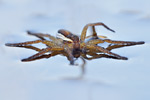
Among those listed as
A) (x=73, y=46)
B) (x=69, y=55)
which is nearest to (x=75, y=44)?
(x=73, y=46)

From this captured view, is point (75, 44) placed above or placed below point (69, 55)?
above

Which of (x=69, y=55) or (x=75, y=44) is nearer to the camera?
(x=69, y=55)

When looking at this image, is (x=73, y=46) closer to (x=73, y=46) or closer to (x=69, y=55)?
(x=73, y=46)

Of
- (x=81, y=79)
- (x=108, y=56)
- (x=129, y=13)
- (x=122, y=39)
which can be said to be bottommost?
(x=81, y=79)

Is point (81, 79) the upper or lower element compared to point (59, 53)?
lower

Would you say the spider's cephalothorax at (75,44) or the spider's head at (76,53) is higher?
the spider's cephalothorax at (75,44)

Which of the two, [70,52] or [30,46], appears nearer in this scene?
[70,52]

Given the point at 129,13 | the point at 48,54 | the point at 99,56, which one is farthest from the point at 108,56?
the point at 129,13

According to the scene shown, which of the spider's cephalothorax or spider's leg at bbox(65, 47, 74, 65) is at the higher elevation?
the spider's cephalothorax

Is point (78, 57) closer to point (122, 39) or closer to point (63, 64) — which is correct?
point (63, 64)

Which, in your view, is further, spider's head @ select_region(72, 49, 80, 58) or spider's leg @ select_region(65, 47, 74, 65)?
spider's head @ select_region(72, 49, 80, 58)

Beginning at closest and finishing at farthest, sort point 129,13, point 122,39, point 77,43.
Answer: point 77,43
point 122,39
point 129,13
